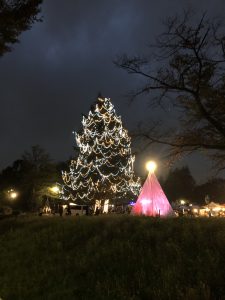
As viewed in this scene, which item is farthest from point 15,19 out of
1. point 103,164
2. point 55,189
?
point 55,189

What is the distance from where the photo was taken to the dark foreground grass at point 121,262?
859 centimetres

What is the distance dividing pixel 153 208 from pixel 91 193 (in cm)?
1952

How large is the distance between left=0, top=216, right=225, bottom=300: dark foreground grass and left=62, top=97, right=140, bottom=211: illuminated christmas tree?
24948mm

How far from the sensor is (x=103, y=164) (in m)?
42.7

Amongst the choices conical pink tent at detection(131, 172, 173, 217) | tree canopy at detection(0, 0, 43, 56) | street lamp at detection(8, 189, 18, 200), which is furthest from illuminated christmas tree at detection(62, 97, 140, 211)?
tree canopy at detection(0, 0, 43, 56)

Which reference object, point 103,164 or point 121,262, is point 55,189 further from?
point 121,262

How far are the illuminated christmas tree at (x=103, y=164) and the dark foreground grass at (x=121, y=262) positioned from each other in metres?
24.9

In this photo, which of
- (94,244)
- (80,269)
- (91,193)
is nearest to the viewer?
(80,269)

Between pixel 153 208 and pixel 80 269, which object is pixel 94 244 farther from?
pixel 153 208

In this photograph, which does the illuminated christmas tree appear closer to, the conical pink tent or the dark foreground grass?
the conical pink tent

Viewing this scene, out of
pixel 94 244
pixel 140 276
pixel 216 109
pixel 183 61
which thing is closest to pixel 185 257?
pixel 140 276

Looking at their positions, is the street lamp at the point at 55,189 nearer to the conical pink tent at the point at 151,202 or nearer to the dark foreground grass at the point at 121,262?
the conical pink tent at the point at 151,202

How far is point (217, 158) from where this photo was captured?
1507cm

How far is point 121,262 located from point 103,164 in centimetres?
3190
